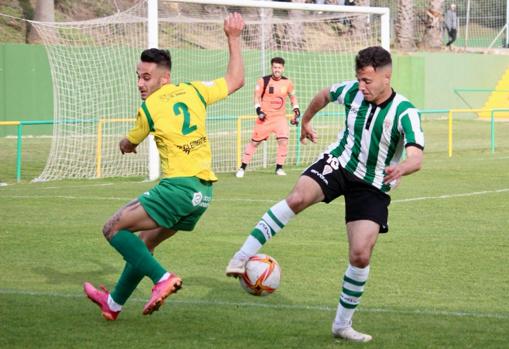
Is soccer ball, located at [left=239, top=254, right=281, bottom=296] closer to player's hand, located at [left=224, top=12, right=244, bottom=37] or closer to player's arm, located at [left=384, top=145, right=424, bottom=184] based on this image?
player's arm, located at [left=384, top=145, right=424, bottom=184]

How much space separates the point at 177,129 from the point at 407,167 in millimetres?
1700

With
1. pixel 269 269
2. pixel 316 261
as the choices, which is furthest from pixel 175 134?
pixel 316 261

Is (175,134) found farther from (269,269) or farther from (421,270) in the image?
(421,270)

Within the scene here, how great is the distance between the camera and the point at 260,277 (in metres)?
7.18

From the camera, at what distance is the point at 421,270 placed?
9.99 meters

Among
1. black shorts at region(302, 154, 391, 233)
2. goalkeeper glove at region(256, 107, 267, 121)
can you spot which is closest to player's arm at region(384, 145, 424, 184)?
black shorts at region(302, 154, 391, 233)

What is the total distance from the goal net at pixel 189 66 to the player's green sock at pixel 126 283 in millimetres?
12342

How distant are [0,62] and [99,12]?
354 inches

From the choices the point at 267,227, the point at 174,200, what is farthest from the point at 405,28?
the point at 174,200

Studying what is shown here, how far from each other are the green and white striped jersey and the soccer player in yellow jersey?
3.13ft

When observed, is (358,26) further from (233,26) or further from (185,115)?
(185,115)

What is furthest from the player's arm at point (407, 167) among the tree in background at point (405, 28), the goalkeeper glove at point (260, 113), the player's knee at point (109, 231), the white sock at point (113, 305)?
the tree in background at point (405, 28)

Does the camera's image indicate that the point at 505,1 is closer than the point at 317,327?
No

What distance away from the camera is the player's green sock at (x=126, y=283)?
7.47 metres
